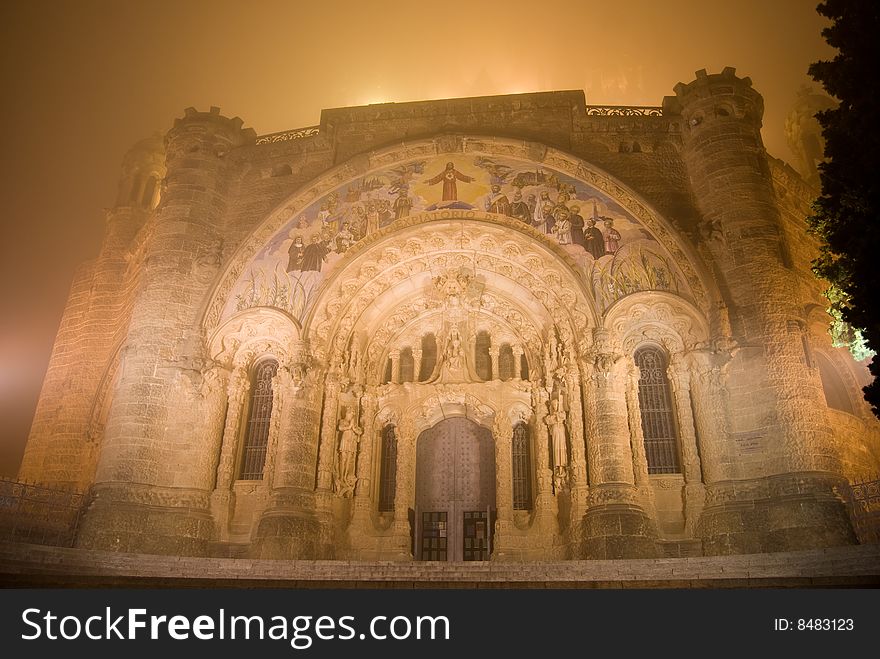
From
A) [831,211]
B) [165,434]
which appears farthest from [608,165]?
[165,434]

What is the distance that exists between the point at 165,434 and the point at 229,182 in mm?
7639

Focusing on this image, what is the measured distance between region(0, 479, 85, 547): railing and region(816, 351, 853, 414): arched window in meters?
18.0

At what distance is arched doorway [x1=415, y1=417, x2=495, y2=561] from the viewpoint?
→ 52.6ft

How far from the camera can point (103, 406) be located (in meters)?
18.6

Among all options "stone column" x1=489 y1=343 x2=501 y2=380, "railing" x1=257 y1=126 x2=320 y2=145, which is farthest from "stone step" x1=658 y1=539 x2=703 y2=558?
"railing" x1=257 y1=126 x2=320 y2=145

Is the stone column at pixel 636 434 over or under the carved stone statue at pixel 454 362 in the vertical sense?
under

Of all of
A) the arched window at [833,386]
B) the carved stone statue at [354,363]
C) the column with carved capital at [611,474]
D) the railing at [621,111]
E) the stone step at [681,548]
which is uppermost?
the railing at [621,111]

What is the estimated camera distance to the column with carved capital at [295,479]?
1412 centimetres

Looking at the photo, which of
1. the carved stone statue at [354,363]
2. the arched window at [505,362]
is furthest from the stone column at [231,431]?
the arched window at [505,362]

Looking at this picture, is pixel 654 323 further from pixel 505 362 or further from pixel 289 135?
pixel 289 135

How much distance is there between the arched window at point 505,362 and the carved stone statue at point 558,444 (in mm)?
Answer: 1948

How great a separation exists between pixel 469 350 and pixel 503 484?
3870 mm

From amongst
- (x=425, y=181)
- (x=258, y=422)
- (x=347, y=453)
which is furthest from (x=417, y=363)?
(x=425, y=181)

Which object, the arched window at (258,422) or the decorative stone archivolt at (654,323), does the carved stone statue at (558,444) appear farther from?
the arched window at (258,422)
